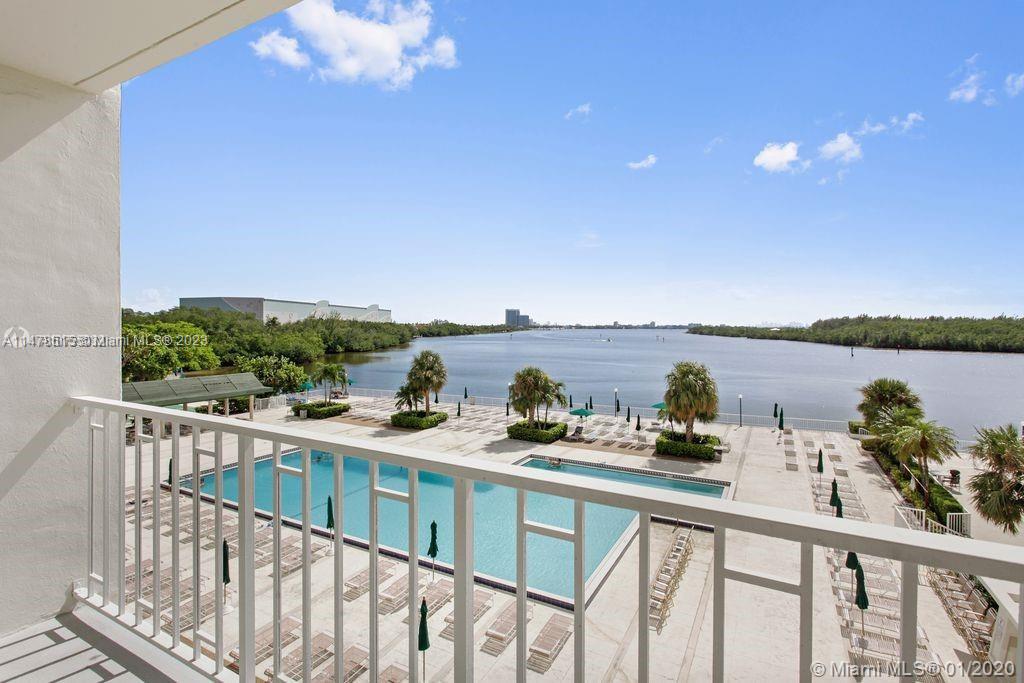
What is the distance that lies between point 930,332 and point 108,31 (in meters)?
53.4

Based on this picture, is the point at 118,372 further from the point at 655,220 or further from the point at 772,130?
the point at 772,130

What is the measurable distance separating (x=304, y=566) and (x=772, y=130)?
1930 inches

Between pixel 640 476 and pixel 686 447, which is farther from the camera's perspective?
pixel 686 447

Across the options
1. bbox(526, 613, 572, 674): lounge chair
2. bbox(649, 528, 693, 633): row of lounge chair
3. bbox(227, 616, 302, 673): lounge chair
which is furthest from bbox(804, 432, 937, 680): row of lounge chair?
bbox(227, 616, 302, 673): lounge chair

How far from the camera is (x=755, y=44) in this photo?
1430cm

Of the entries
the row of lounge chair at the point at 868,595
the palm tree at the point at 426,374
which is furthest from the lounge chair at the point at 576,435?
the row of lounge chair at the point at 868,595

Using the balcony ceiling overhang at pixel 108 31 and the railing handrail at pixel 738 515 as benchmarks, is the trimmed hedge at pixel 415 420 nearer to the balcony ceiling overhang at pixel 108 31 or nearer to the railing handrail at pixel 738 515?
the balcony ceiling overhang at pixel 108 31

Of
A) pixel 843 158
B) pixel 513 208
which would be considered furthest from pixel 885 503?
pixel 843 158

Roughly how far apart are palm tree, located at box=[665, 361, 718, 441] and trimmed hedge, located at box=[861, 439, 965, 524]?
4.07m

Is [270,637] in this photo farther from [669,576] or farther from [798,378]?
[798,378]

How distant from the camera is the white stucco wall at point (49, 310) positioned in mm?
1665

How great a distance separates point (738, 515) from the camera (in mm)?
700

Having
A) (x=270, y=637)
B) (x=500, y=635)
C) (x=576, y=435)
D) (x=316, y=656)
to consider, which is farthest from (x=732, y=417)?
(x=270, y=637)

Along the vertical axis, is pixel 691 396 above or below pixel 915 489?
above
